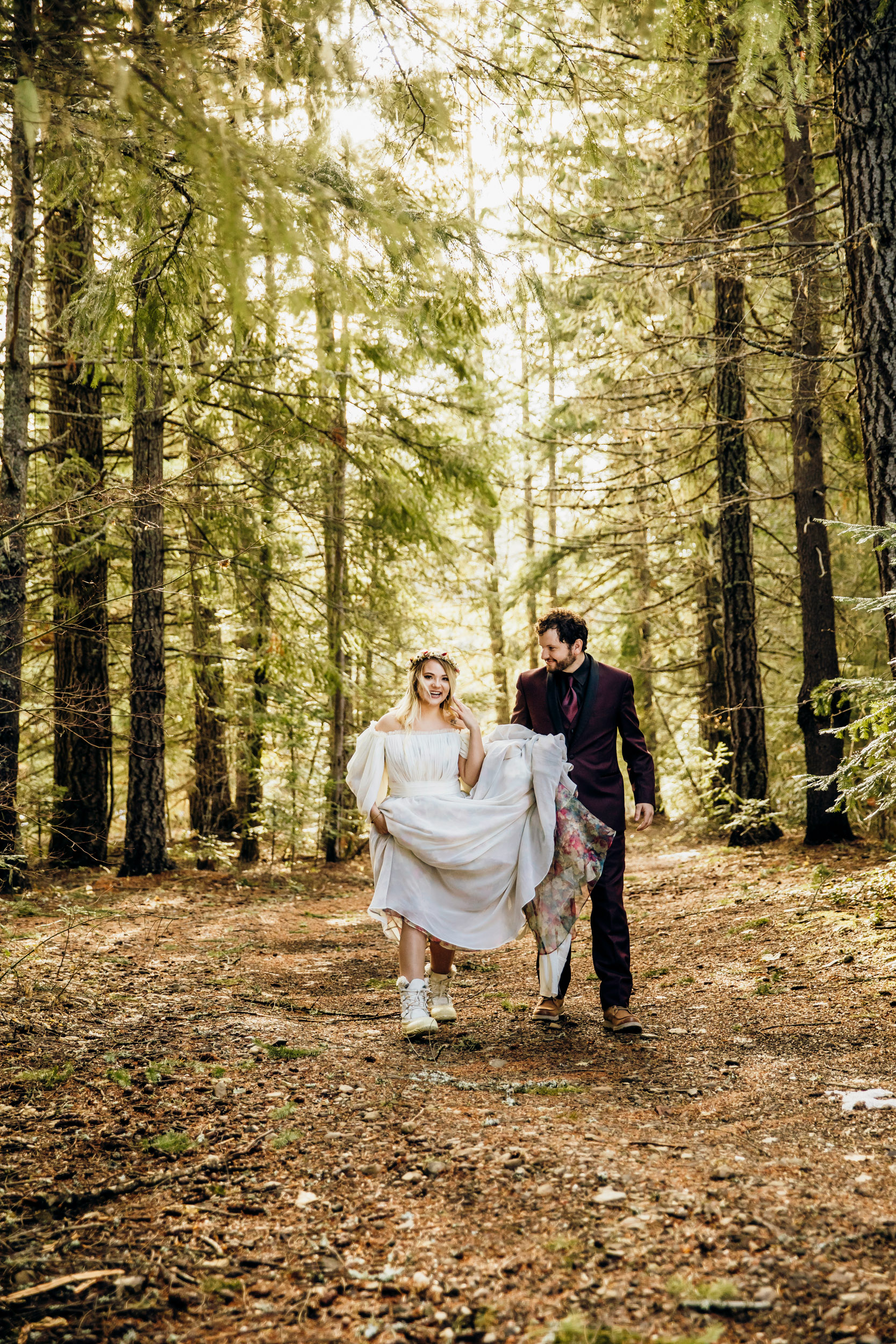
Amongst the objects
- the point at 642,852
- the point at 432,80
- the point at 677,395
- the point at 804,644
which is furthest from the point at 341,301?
the point at 642,852

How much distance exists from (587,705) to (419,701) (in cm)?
98

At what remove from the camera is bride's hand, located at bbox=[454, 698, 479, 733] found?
5543 mm

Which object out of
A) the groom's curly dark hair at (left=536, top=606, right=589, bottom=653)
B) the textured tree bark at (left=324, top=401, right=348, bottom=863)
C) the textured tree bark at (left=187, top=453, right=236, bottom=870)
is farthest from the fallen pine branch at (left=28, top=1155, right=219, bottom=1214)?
the textured tree bark at (left=187, top=453, right=236, bottom=870)

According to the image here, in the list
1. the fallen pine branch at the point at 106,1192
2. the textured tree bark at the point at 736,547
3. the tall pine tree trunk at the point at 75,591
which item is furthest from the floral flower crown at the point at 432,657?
the textured tree bark at the point at 736,547

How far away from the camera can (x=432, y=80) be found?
4.68 meters

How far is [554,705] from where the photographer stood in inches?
218

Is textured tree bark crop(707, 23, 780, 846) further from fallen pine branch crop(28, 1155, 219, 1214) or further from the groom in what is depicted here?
fallen pine branch crop(28, 1155, 219, 1214)

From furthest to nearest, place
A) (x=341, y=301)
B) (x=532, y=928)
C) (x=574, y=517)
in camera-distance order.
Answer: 1. (x=574, y=517)
2. (x=532, y=928)
3. (x=341, y=301)

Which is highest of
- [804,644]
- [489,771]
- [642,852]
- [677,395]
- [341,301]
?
[677,395]

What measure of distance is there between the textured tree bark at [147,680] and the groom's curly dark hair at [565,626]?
6.03 m

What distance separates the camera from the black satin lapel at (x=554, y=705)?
553 cm

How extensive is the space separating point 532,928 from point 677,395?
892 cm

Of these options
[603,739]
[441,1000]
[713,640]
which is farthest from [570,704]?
[713,640]

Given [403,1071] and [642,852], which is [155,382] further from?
[642,852]
